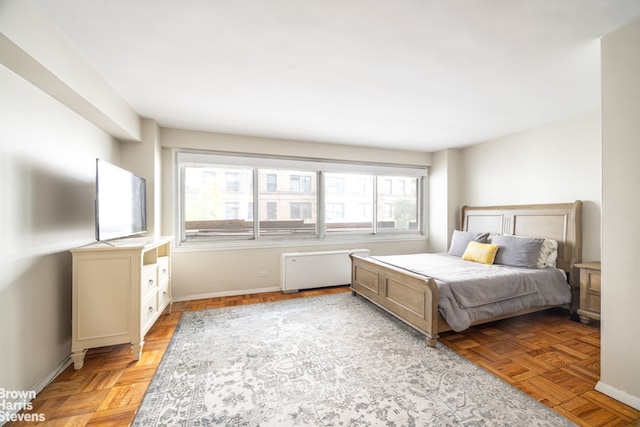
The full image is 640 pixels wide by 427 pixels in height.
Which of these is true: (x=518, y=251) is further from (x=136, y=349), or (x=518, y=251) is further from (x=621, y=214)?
(x=136, y=349)

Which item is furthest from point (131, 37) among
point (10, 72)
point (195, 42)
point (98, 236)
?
point (98, 236)

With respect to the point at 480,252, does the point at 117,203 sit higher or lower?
higher

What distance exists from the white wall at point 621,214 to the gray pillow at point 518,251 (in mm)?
1570

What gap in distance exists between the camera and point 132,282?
2.18 metres

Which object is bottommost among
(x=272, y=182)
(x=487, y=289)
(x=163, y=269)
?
(x=487, y=289)

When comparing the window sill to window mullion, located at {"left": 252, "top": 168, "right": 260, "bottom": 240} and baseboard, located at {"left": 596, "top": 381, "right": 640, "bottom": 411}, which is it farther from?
baseboard, located at {"left": 596, "top": 381, "right": 640, "bottom": 411}

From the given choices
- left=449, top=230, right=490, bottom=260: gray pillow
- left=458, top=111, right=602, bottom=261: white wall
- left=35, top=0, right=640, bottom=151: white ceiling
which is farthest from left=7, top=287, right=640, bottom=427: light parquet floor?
left=35, top=0, right=640, bottom=151: white ceiling

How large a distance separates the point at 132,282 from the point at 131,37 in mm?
1785

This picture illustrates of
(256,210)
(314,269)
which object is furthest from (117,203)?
(314,269)

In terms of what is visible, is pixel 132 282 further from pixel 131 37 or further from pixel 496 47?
pixel 496 47

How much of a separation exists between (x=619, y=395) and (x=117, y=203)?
3980 millimetres

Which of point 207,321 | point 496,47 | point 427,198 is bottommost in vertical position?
point 207,321

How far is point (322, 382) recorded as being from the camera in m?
1.91

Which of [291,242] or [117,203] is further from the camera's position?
[291,242]
